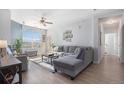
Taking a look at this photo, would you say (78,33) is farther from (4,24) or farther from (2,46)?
(2,46)

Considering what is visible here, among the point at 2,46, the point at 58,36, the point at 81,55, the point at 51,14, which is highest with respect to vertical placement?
the point at 51,14

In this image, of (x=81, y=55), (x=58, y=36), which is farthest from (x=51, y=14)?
(x=81, y=55)

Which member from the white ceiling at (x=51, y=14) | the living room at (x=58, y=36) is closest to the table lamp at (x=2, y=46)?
the white ceiling at (x=51, y=14)

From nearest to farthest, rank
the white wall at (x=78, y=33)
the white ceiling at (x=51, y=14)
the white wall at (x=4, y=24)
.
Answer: the white wall at (x=4, y=24) → the white ceiling at (x=51, y=14) → the white wall at (x=78, y=33)

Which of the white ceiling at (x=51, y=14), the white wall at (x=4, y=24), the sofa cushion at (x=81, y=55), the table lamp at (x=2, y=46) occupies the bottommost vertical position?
the sofa cushion at (x=81, y=55)

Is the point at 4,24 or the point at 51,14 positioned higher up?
the point at 51,14

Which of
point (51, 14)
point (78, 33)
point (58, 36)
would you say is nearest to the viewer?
point (51, 14)

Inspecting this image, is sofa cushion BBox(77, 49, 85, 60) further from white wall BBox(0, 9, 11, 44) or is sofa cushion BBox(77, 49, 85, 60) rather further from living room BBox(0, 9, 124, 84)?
white wall BBox(0, 9, 11, 44)

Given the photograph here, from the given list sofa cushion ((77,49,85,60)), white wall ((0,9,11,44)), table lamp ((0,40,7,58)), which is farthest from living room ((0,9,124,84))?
table lamp ((0,40,7,58))

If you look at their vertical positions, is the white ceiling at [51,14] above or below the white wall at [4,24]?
above

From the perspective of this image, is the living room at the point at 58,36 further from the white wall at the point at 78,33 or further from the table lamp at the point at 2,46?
the table lamp at the point at 2,46
